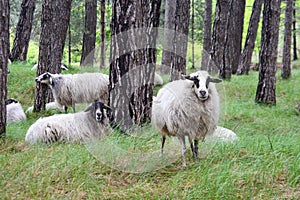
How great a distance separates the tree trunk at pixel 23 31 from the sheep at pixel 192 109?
12559 mm

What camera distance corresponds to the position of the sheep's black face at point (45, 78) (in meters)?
9.94

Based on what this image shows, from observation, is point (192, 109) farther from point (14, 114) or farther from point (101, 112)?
point (14, 114)

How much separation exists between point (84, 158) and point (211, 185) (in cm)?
178

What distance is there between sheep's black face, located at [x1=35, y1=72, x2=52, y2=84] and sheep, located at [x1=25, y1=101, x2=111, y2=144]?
8.77ft

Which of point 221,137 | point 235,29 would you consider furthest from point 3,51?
point 235,29

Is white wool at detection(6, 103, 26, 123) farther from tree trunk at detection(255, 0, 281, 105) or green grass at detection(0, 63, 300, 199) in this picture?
tree trunk at detection(255, 0, 281, 105)

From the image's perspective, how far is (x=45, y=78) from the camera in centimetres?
1003

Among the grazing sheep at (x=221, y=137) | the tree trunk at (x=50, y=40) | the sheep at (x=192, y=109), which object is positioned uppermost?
the tree trunk at (x=50, y=40)

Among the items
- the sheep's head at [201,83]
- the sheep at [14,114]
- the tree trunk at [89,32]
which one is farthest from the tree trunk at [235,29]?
the sheep's head at [201,83]

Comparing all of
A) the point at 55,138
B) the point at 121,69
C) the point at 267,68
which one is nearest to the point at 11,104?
the point at 55,138

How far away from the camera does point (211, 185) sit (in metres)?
4.17

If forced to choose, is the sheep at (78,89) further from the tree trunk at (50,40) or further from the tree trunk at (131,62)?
the tree trunk at (131,62)

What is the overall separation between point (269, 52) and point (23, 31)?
34.5 feet

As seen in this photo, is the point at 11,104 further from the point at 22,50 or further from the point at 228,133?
the point at 22,50
